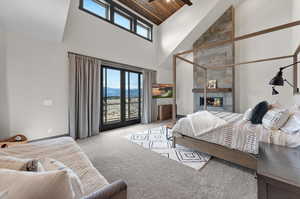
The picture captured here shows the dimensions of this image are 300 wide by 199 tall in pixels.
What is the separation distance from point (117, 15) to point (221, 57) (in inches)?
164

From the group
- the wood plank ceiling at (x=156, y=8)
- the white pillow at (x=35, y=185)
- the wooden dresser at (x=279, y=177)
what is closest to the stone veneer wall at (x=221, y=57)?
the wood plank ceiling at (x=156, y=8)

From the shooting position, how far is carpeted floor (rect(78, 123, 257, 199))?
150 cm

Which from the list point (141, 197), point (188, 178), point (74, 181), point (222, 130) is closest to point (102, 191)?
point (74, 181)

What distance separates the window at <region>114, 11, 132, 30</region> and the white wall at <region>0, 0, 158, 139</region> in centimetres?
55

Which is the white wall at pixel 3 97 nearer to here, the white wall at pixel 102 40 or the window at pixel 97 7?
the white wall at pixel 102 40

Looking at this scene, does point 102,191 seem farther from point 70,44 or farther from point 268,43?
point 268,43

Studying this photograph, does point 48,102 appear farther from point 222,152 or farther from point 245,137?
point 245,137

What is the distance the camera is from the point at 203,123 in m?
2.31

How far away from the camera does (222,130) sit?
207 cm

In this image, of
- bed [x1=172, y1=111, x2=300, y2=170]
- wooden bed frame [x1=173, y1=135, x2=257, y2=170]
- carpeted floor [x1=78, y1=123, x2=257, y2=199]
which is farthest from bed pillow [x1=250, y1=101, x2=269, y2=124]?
carpeted floor [x1=78, y1=123, x2=257, y2=199]

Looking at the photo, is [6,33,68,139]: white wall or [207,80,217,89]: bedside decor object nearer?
[6,33,68,139]: white wall

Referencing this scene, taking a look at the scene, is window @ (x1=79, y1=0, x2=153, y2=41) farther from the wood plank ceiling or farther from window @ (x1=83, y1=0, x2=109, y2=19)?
the wood plank ceiling

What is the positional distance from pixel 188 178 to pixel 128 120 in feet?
11.0

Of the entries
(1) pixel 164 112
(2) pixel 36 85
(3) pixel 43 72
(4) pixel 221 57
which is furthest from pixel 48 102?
(4) pixel 221 57
